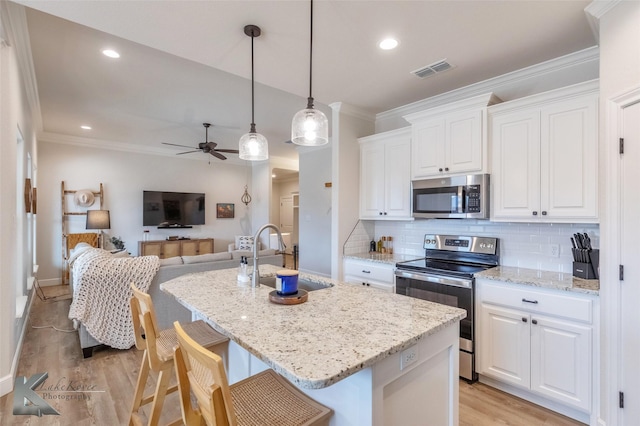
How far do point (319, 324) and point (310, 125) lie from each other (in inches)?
45.8

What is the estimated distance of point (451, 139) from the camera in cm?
292

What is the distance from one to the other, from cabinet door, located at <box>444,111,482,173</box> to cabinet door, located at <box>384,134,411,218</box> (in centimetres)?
48

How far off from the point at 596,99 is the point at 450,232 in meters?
1.57

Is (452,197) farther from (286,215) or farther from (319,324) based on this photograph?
(286,215)

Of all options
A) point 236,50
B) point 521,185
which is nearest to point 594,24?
point 521,185

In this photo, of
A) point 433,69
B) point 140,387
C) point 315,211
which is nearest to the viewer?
point 140,387

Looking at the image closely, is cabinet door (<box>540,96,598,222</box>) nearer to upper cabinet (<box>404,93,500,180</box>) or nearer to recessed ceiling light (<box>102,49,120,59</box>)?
upper cabinet (<box>404,93,500,180</box>)

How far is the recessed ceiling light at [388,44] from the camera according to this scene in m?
2.31

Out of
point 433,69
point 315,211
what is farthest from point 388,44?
point 315,211

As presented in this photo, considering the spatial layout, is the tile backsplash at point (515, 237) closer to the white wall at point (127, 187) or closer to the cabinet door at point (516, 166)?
the cabinet door at point (516, 166)

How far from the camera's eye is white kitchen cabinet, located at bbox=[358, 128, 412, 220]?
133 inches

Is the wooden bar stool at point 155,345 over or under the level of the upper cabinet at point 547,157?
under

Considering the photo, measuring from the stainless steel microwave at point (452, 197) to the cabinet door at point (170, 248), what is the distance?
18.7ft

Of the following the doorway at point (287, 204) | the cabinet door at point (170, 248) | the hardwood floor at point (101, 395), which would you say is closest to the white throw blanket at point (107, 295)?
the hardwood floor at point (101, 395)
